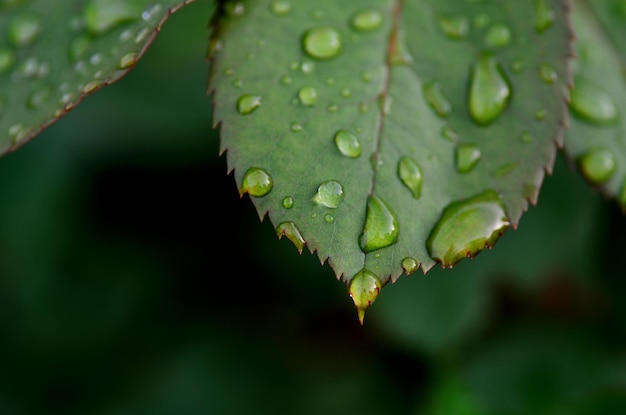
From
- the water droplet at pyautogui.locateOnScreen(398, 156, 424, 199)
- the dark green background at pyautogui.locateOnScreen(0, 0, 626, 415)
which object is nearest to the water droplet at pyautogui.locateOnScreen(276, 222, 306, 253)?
the water droplet at pyautogui.locateOnScreen(398, 156, 424, 199)

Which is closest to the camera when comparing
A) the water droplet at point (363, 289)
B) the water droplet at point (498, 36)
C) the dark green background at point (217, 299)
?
the water droplet at point (363, 289)

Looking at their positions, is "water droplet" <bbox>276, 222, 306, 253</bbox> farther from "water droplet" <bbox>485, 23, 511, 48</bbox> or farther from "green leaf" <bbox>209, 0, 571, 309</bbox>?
"water droplet" <bbox>485, 23, 511, 48</bbox>

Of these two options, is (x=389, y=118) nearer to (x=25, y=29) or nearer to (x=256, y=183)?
(x=256, y=183)

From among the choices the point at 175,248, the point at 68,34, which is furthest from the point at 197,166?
the point at 68,34

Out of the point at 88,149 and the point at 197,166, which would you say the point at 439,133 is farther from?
the point at 88,149

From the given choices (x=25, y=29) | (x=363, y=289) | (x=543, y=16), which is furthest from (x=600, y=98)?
(x=25, y=29)

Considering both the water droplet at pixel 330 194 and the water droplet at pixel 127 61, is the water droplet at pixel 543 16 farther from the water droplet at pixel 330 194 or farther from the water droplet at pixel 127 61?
the water droplet at pixel 127 61

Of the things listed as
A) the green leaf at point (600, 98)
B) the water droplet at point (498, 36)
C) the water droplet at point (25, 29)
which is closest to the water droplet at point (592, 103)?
the green leaf at point (600, 98)
